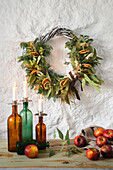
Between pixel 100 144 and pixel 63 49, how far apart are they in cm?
82

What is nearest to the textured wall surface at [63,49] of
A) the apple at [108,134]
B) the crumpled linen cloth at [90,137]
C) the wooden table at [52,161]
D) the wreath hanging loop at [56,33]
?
the wreath hanging loop at [56,33]

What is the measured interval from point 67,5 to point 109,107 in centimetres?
89

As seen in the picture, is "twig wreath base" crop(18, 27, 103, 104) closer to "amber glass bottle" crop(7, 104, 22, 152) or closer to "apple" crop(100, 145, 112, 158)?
"amber glass bottle" crop(7, 104, 22, 152)

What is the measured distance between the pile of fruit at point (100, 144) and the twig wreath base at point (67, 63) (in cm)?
36

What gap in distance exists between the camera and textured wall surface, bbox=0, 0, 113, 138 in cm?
163

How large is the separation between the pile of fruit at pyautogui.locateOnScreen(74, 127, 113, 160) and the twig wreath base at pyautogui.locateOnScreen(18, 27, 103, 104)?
0.36 m

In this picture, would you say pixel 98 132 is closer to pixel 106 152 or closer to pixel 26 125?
pixel 106 152

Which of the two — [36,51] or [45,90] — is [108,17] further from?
[45,90]

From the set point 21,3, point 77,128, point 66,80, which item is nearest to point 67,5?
point 21,3

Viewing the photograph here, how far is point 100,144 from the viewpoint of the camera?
43.6 inches

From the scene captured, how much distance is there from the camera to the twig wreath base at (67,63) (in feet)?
4.88

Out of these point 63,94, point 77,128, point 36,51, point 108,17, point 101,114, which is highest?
point 108,17

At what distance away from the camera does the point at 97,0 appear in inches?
64.7

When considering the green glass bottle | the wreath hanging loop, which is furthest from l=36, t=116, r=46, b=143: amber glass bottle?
the wreath hanging loop
